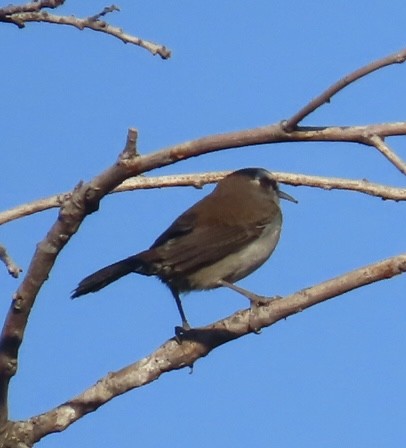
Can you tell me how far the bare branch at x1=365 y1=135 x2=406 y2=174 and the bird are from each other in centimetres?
223

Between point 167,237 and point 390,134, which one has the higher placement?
point 167,237

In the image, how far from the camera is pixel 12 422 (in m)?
4.23

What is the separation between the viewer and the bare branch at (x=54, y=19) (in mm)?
4596

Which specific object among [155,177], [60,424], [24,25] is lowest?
[60,424]

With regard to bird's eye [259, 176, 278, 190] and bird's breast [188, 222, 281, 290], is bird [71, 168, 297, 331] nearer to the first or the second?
bird's breast [188, 222, 281, 290]

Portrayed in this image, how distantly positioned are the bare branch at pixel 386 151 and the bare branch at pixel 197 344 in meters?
0.45

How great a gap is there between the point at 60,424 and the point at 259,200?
137 inches

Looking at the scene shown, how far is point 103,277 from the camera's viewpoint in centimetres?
546

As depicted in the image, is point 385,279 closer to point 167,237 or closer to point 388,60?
point 388,60

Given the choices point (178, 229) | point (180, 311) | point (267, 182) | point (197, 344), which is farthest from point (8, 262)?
point (267, 182)

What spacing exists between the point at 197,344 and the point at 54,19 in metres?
1.53

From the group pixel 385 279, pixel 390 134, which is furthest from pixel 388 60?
pixel 385 279

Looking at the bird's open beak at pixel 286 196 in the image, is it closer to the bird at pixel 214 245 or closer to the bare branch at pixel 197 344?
the bird at pixel 214 245

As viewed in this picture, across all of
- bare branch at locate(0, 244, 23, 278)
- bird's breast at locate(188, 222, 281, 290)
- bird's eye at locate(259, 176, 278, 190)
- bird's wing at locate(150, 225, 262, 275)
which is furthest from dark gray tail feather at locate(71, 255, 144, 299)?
bird's eye at locate(259, 176, 278, 190)
